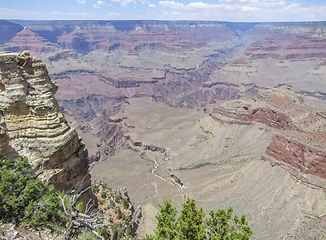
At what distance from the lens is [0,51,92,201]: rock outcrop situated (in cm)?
2119

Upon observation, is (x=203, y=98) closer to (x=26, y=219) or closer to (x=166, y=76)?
(x=166, y=76)

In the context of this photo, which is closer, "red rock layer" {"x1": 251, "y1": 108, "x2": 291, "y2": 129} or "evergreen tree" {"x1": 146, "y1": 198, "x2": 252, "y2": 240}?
"evergreen tree" {"x1": 146, "y1": 198, "x2": 252, "y2": 240}

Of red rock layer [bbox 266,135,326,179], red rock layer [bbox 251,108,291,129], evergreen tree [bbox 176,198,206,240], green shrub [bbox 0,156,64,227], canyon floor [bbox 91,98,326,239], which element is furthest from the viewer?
red rock layer [bbox 251,108,291,129]

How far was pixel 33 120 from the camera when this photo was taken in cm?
2180

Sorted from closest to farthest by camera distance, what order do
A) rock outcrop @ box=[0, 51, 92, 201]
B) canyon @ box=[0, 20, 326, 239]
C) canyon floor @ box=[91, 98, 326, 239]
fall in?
1. rock outcrop @ box=[0, 51, 92, 201]
2. canyon @ box=[0, 20, 326, 239]
3. canyon floor @ box=[91, 98, 326, 239]

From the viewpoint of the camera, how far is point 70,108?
123m

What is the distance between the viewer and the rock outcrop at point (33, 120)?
Result: 69.5 ft

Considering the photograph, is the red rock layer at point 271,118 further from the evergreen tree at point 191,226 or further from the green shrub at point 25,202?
the green shrub at point 25,202

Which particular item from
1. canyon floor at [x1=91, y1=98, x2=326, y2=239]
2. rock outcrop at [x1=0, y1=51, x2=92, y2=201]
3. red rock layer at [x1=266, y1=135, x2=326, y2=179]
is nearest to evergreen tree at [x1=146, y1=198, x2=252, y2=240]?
rock outcrop at [x1=0, y1=51, x2=92, y2=201]

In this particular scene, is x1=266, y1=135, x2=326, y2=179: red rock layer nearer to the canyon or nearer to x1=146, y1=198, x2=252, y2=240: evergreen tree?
the canyon

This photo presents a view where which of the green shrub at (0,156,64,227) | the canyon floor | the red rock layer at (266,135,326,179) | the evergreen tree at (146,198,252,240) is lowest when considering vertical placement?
the canyon floor

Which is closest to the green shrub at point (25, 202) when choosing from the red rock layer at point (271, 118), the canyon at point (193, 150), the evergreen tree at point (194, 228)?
the canyon at point (193, 150)

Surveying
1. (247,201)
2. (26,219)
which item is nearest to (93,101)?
(247,201)

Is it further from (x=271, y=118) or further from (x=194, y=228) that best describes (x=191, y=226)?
(x=271, y=118)
